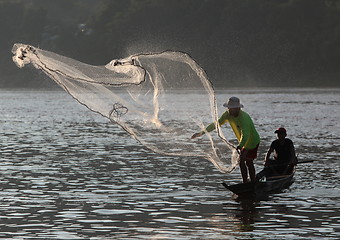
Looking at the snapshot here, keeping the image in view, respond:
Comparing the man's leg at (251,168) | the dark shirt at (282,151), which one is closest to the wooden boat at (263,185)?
the man's leg at (251,168)

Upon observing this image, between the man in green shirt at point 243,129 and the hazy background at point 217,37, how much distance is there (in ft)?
392

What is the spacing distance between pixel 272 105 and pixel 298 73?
2716 inches

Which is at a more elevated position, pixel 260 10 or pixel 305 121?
pixel 260 10

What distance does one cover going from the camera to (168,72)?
77.6 ft

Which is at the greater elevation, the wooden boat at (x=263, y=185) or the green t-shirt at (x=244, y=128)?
the green t-shirt at (x=244, y=128)

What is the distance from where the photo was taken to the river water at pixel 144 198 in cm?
1791

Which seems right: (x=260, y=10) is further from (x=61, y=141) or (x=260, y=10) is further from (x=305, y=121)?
(x=61, y=141)

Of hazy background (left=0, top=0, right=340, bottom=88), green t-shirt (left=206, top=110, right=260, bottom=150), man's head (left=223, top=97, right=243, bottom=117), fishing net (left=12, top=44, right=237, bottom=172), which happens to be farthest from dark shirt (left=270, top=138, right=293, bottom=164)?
hazy background (left=0, top=0, right=340, bottom=88)

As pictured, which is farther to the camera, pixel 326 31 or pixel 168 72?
pixel 326 31

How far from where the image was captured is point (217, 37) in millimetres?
160500

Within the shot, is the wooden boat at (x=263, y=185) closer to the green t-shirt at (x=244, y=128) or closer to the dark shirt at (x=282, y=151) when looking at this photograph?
the dark shirt at (x=282, y=151)

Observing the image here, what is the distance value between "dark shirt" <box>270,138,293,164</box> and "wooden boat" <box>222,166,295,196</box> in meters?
0.39

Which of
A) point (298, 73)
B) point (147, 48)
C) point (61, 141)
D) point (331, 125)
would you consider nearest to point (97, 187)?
point (61, 141)

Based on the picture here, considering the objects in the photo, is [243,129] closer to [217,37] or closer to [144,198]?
[144,198]
